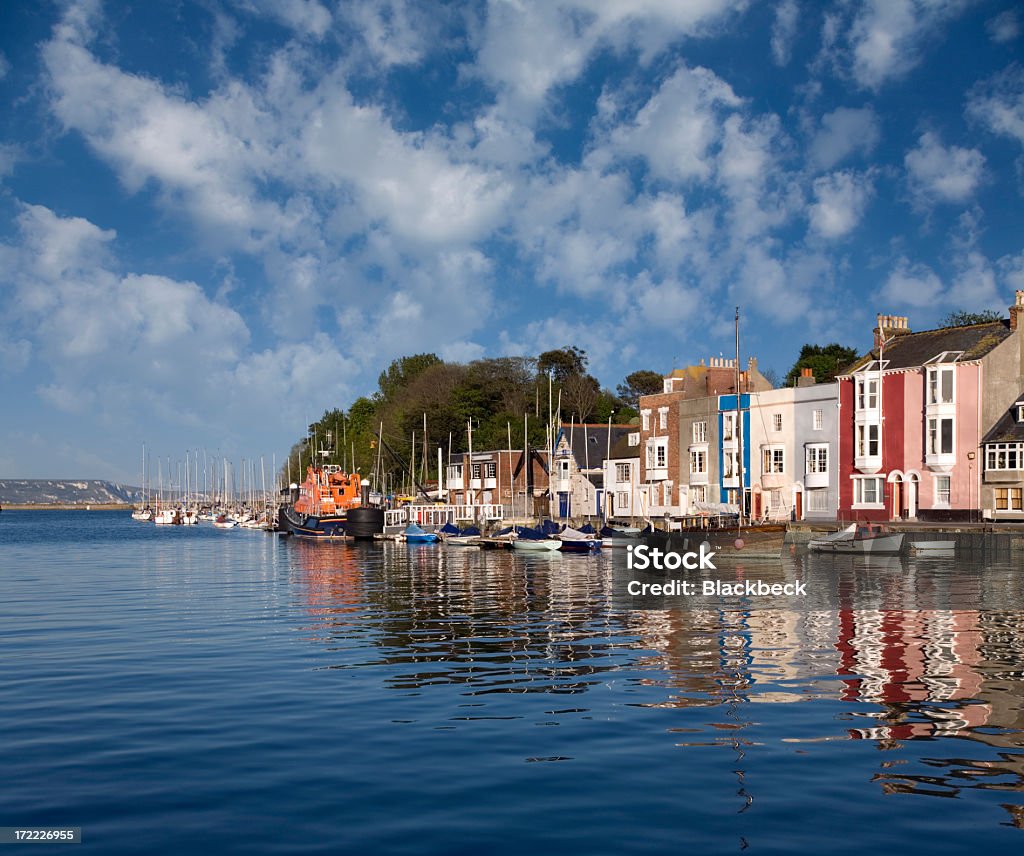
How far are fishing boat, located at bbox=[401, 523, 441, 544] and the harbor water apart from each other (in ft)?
201

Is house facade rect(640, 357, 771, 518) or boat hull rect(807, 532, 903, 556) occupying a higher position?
house facade rect(640, 357, 771, 518)

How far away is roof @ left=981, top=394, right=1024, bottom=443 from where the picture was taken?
240ft

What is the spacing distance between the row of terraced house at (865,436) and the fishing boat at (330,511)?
2783 centimetres

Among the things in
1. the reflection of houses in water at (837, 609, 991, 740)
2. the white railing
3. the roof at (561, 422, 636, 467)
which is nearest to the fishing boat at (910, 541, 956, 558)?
the reflection of houses in water at (837, 609, 991, 740)

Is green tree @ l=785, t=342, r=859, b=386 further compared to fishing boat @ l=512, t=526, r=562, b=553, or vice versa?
green tree @ l=785, t=342, r=859, b=386

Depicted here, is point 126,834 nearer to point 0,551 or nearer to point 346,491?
point 0,551

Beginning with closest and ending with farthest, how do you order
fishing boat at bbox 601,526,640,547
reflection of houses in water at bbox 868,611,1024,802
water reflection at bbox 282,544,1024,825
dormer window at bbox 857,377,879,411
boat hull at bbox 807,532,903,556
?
reflection of houses in water at bbox 868,611,1024,802, water reflection at bbox 282,544,1024,825, boat hull at bbox 807,532,903,556, fishing boat at bbox 601,526,640,547, dormer window at bbox 857,377,879,411

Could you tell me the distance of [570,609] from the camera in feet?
118

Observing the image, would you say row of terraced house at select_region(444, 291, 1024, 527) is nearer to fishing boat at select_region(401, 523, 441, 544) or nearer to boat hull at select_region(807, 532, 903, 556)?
boat hull at select_region(807, 532, 903, 556)

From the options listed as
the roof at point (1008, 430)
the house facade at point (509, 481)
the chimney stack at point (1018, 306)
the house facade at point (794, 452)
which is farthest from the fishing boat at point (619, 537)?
the house facade at point (509, 481)

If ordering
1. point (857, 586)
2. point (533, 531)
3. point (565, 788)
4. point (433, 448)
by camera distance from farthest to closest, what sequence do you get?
point (433, 448) < point (533, 531) < point (857, 586) < point (565, 788)

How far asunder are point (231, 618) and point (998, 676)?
2311cm

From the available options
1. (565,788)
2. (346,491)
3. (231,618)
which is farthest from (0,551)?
(565,788)

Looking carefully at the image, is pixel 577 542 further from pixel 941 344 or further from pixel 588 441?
pixel 588 441
